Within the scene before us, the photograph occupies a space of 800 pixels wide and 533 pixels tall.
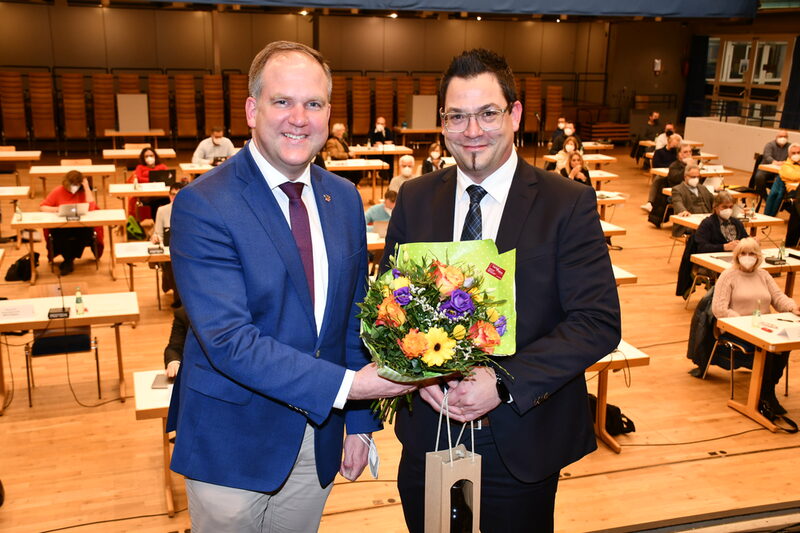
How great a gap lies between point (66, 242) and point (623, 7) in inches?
359

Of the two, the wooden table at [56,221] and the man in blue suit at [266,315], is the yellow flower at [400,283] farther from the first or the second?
the wooden table at [56,221]

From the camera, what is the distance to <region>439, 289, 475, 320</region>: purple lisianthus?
1.81m

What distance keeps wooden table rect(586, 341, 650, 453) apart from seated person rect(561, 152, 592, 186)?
5190 millimetres

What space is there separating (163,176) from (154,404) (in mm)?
7010

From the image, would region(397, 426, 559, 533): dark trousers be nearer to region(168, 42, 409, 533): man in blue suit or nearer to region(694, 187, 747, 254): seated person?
region(168, 42, 409, 533): man in blue suit

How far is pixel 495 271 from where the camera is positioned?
197 centimetres

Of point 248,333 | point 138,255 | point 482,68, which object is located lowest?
point 138,255

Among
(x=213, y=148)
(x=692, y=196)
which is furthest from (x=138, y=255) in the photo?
(x=692, y=196)

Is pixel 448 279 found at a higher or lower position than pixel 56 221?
higher

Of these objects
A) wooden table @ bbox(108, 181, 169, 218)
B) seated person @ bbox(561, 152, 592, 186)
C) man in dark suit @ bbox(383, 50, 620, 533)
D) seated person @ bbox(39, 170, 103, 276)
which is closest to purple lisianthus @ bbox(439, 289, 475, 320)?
man in dark suit @ bbox(383, 50, 620, 533)

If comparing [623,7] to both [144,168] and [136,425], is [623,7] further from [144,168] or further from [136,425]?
[136,425]

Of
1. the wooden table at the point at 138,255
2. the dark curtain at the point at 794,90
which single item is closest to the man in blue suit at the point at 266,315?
the wooden table at the point at 138,255

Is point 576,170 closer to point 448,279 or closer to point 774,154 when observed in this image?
point 774,154

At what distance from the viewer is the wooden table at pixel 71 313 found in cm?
595
